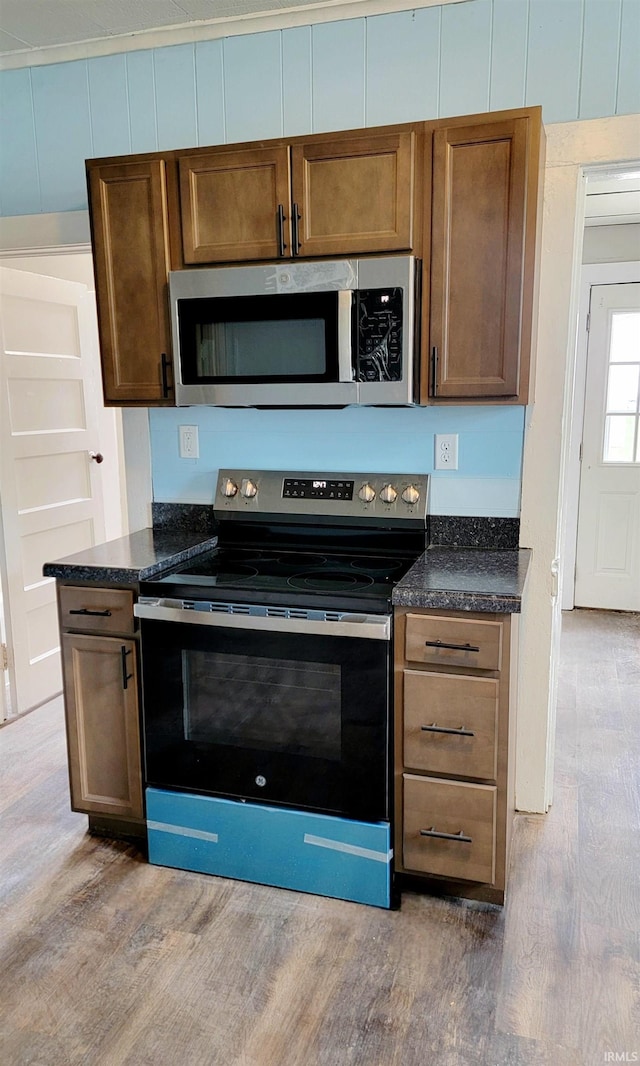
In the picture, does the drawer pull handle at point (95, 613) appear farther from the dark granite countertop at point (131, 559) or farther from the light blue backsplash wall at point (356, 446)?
the light blue backsplash wall at point (356, 446)

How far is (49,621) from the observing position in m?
3.45

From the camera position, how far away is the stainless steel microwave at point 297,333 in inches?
82.4

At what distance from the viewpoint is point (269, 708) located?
2.09 m

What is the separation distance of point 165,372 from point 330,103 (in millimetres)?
1014

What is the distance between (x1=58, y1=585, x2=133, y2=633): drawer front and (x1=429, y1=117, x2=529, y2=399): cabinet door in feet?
3.62

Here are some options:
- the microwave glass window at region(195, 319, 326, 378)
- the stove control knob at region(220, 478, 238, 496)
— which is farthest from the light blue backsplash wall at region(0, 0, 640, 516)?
the microwave glass window at region(195, 319, 326, 378)

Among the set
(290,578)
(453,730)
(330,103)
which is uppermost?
(330,103)

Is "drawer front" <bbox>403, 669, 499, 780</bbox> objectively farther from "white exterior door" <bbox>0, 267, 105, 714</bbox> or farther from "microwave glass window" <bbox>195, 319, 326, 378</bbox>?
"white exterior door" <bbox>0, 267, 105, 714</bbox>

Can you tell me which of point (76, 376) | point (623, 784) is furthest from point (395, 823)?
point (76, 376)

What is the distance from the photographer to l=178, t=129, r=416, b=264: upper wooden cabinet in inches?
81.7

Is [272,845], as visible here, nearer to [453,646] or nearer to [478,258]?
[453,646]

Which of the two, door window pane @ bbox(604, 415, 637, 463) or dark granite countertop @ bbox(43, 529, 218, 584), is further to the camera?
door window pane @ bbox(604, 415, 637, 463)

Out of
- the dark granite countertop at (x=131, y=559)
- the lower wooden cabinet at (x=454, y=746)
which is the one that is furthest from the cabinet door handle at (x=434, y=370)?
the dark granite countertop at (x=131, y=559)

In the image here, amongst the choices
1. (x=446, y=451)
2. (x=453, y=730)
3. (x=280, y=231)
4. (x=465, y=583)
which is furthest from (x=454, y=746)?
(x=280, y=231)
